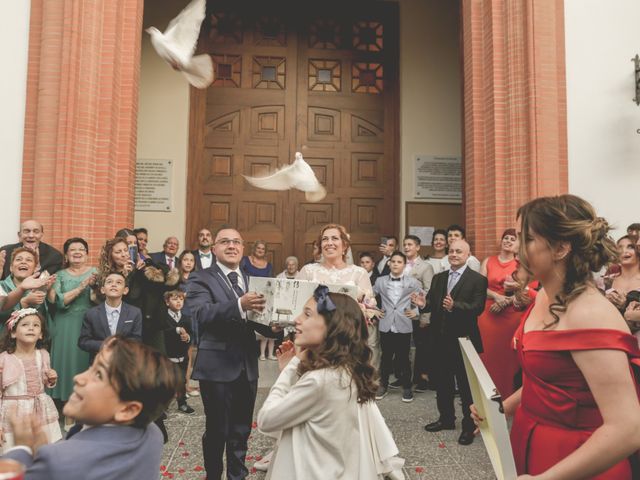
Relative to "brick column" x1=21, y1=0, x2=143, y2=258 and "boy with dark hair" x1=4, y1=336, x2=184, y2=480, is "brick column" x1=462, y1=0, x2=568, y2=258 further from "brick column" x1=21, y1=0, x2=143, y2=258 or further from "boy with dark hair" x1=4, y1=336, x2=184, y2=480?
"boy with dark hair" x1=4, y1=336, x2=184, y2=480

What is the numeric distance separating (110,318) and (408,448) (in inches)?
113

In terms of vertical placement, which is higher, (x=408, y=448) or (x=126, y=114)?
(x=126, y=114)

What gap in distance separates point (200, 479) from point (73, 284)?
243cm

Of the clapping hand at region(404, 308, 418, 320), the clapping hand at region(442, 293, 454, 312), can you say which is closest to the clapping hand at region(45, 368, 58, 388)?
the clapping hand at region(442, 293, 454, 312)

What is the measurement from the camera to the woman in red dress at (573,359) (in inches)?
52.1

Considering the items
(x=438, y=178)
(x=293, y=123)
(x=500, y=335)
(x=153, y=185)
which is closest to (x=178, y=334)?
(x=500, y=335)

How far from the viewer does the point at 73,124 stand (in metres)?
6.26

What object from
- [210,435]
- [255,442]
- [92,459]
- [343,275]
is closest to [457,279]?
[343,275]

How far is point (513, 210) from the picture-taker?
256 inches

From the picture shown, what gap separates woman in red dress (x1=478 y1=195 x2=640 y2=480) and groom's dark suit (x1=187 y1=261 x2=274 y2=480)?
204cm

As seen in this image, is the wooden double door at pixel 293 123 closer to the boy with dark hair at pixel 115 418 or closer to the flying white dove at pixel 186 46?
the flying white dove at pixel 186 46

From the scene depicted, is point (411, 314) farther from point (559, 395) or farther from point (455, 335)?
point (559, 395)

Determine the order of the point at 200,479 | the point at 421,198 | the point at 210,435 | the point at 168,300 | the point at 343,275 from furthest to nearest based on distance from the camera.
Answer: the point at 421,198 < the point at 168,300 < the point at 343,275 < the point at 200,479 < the point at 210,435

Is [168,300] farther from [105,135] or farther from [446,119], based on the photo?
[446,119]
